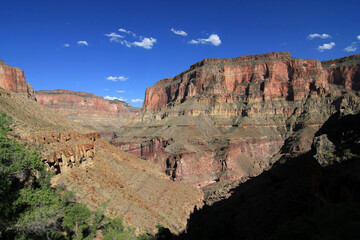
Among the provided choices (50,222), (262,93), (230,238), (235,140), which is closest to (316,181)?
(230,238)

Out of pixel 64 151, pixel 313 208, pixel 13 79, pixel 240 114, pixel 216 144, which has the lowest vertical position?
pixel 216 144

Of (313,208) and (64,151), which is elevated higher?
(64,151)

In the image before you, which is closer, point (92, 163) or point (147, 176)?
point (92, 163)

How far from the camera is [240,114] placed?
132 metres

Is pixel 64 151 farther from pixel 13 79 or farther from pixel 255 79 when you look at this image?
pixel 255 79

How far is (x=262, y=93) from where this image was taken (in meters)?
141

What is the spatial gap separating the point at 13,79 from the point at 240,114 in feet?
366

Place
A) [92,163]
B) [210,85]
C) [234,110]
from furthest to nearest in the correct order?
[210,85] → [234,110] → [92,163]

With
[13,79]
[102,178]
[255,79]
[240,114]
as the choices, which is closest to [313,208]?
[102,178]

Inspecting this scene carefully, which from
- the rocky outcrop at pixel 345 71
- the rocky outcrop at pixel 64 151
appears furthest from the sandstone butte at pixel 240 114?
the rocky outcrop at pixel 64 151

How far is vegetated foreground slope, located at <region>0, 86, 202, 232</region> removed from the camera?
28906 mm

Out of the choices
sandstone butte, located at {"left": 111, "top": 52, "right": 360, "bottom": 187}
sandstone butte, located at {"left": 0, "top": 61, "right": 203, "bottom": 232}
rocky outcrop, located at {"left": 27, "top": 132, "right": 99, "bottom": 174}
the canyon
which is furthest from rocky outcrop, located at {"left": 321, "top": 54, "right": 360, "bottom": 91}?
rocky outcrop, located at {"left": 27, "top": 132, "right": 99, "bottom": 174}

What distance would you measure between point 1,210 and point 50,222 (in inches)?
119

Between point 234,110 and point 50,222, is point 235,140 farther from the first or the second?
point 50,222
